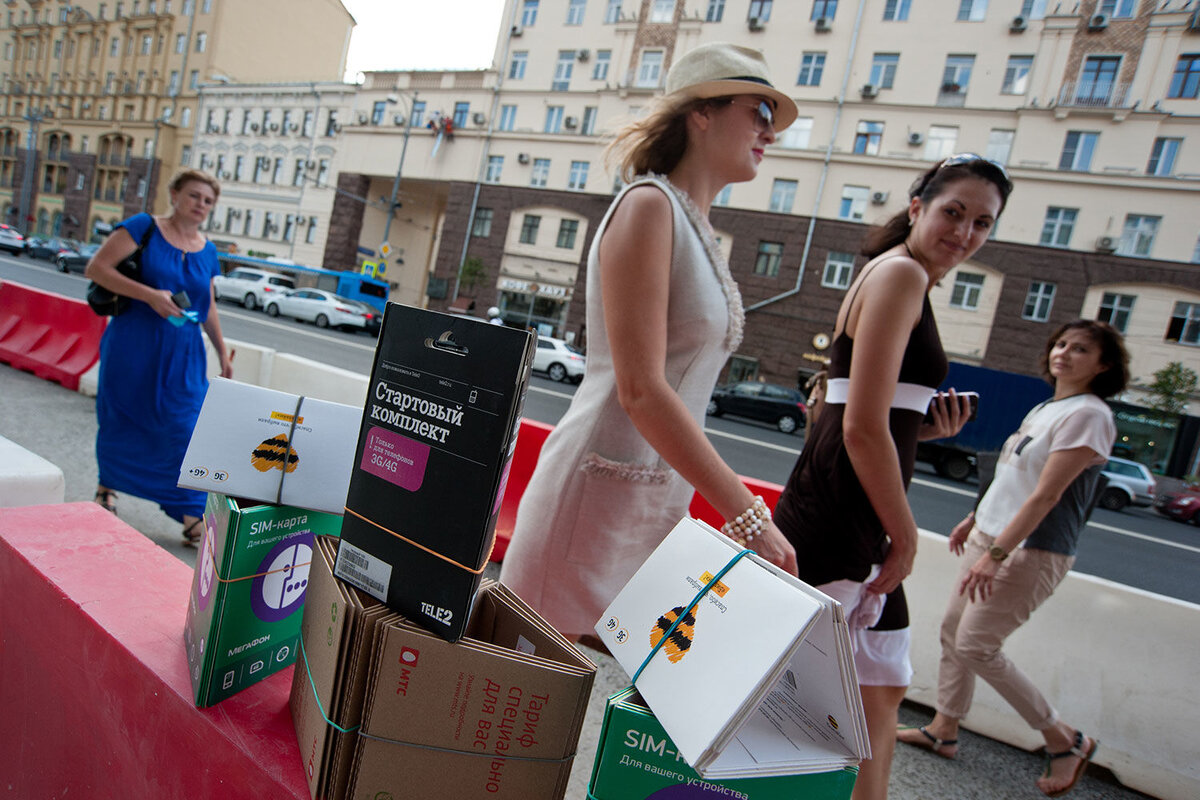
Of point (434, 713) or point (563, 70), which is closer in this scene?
point (434, 713)

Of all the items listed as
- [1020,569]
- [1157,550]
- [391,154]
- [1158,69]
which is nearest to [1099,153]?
[1158,69]

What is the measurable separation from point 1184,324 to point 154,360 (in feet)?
96.5

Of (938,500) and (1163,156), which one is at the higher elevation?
(1163,156)

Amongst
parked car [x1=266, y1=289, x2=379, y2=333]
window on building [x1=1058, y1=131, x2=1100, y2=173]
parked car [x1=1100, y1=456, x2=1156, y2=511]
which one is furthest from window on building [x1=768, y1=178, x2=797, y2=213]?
parked car [x1=266, y1=289, x2=379, y2=333]

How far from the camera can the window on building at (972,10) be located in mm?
24438

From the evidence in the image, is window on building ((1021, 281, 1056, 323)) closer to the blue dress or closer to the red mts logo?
the blue dress

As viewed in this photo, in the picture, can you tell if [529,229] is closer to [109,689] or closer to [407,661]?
[109,689]

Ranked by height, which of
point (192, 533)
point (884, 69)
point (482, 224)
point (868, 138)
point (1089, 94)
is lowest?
point (192, 533)

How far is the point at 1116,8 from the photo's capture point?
22.8 meters

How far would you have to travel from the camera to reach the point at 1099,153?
Answer: 22.9m

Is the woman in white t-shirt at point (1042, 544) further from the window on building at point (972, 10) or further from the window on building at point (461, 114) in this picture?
the window on building at point (461, 114)

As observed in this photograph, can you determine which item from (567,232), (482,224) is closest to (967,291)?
(567,232)

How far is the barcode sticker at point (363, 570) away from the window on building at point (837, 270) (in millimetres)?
26854

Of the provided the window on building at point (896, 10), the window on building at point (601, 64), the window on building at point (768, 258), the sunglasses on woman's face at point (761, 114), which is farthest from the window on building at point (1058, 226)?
the sunglasses on woman's face at point (761, 114)
